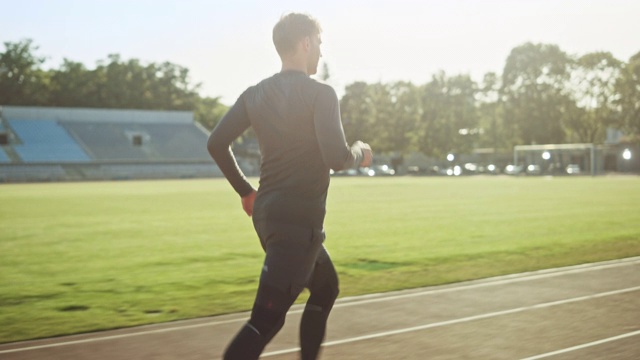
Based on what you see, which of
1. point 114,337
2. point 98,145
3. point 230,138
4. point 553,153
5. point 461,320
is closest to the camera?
point 230,138

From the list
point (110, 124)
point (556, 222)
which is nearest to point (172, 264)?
point (556, 222)

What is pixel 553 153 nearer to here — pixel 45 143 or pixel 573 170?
pixel 573 170

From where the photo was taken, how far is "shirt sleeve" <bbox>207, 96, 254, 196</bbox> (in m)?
3.68

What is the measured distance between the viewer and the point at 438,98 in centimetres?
9894

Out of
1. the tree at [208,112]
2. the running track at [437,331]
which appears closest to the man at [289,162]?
the running track at [437,331]

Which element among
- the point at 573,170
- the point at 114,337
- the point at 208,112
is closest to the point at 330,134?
the point at 114,337

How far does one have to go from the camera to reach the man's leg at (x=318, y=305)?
3.94m

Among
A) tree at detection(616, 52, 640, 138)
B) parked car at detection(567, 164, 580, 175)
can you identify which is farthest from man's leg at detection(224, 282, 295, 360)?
tree at detection(616, 52, 640, 138)

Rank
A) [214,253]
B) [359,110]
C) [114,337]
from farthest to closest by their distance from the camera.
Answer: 1. [359,110]
2. [214,253]
3. [114,337]

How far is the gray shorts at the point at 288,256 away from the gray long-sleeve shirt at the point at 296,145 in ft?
0.14

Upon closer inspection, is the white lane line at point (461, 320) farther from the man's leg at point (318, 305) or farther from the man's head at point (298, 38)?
the man's head at point (298, 38)

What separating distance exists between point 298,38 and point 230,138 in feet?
1.92

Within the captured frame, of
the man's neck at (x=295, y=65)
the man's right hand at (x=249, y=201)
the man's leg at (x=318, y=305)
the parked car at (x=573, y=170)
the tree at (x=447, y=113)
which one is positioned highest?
the tree at (x=447, y=113)

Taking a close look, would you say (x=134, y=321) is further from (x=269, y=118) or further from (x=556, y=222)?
(x=556, y=222)
